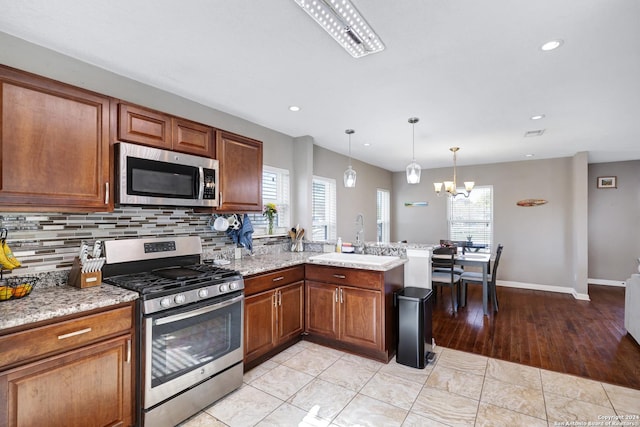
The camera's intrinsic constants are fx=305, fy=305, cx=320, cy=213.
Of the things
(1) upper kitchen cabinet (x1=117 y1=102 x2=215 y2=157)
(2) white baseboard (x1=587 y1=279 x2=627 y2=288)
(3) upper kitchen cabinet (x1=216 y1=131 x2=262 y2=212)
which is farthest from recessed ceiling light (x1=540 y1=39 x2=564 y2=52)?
(2) white baseboard (x1=587 y1=279 x2=627 y2=288)

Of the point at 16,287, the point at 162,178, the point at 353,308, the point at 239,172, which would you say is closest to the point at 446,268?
the point at 353,308

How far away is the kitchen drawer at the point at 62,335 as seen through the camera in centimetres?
142

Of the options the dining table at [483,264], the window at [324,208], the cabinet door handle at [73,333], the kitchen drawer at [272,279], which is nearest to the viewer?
the cabinet door handle at [73,333]

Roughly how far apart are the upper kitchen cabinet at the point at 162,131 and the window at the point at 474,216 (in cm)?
579

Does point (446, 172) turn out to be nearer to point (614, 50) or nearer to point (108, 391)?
point (614, 50)

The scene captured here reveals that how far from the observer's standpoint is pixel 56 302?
1.66 metres

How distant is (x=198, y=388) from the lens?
2.12m

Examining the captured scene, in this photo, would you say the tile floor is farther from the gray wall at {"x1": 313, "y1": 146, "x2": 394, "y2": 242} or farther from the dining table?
the gray wall at {"x1": 313, "y1": 146, "x2": 394, "y2": 242}

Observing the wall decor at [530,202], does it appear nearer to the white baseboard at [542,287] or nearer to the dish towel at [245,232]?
the white baseboard at [542,287]

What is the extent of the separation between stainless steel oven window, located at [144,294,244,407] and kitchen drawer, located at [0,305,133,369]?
0.51 feet

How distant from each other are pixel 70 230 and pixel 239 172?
1.41 m

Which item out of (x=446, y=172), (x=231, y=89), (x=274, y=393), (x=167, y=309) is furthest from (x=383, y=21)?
(x=446, y=172)

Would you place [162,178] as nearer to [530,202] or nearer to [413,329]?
[413,329]

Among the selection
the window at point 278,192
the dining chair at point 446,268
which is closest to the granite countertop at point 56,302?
the window at point 278,192
